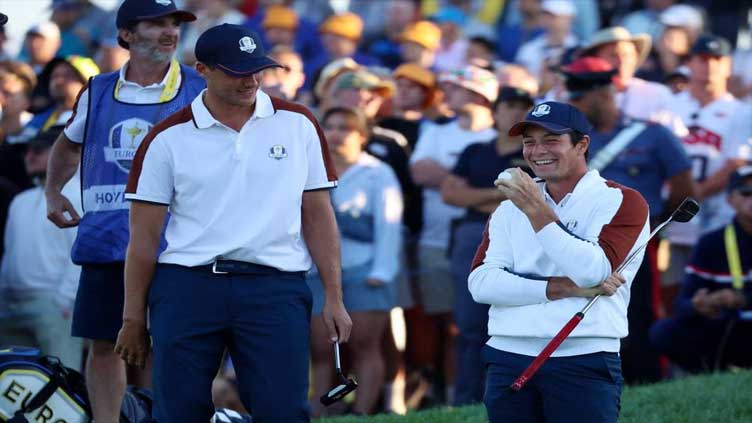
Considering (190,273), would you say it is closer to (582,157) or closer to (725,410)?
(582,157)

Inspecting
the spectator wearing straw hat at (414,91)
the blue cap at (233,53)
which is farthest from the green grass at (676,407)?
the spectator wearing straw hat at (414,91)

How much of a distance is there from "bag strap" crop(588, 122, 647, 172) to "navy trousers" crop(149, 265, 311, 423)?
153 inches

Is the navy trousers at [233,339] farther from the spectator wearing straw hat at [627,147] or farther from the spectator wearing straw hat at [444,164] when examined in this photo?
the spectator wearing straw hat at [444,164]

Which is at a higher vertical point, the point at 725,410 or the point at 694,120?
the point at 694,120

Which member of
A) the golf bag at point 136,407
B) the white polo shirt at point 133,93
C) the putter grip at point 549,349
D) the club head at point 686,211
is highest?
the white polo shirt at point 133,93

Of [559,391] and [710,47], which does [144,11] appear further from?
[710,47]

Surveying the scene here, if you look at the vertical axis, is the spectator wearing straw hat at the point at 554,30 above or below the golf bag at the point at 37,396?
above

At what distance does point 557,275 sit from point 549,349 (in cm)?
32

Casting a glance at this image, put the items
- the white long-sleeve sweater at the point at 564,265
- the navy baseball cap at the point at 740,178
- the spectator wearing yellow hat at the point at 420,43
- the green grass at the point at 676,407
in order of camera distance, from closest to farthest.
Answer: the white long-sleeve sweater at the point at 564,265 < the green grass at the point at 676,407 < the navy baseball cap at the point at 740,178 < the spectator wearing yellow hat at the point at 420,43

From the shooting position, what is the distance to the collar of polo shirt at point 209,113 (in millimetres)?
6195

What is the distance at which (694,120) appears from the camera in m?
11.3

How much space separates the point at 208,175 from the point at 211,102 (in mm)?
325

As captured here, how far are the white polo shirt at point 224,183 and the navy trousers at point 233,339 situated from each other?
10 centimetres

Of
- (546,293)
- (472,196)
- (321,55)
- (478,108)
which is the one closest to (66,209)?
(546,293)
